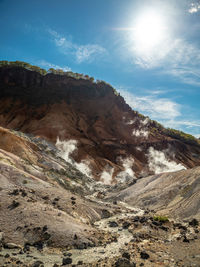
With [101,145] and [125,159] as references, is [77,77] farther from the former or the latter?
[125,159]

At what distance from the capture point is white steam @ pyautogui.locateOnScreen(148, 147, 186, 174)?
59031 millimetres

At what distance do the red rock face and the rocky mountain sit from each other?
337 mm

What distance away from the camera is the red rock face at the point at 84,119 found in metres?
57.1

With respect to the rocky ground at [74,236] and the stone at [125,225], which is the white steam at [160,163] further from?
the stone at [125,225]

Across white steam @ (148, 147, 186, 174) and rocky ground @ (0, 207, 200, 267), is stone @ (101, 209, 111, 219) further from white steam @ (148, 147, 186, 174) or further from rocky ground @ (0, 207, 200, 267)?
white steam @ (148, 147, 186, 174)

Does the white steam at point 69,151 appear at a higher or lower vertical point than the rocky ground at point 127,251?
higher

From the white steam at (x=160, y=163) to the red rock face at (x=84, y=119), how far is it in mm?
1600

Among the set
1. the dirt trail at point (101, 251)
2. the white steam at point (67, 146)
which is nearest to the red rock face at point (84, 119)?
the white steam at point (67, 146)

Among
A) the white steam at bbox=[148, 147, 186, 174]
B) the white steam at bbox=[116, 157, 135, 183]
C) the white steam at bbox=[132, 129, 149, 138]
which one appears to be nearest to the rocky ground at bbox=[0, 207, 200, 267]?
the white steam at bbox=[116, 157, 135, 183]

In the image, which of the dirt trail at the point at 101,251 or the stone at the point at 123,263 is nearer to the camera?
the stone at the point at 123,263

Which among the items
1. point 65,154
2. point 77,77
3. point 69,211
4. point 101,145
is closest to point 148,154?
point 101,145

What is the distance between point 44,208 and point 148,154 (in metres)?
55.9

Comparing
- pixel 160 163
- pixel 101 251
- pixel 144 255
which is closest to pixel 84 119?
pixel 160 163

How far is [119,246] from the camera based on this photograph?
985cm
